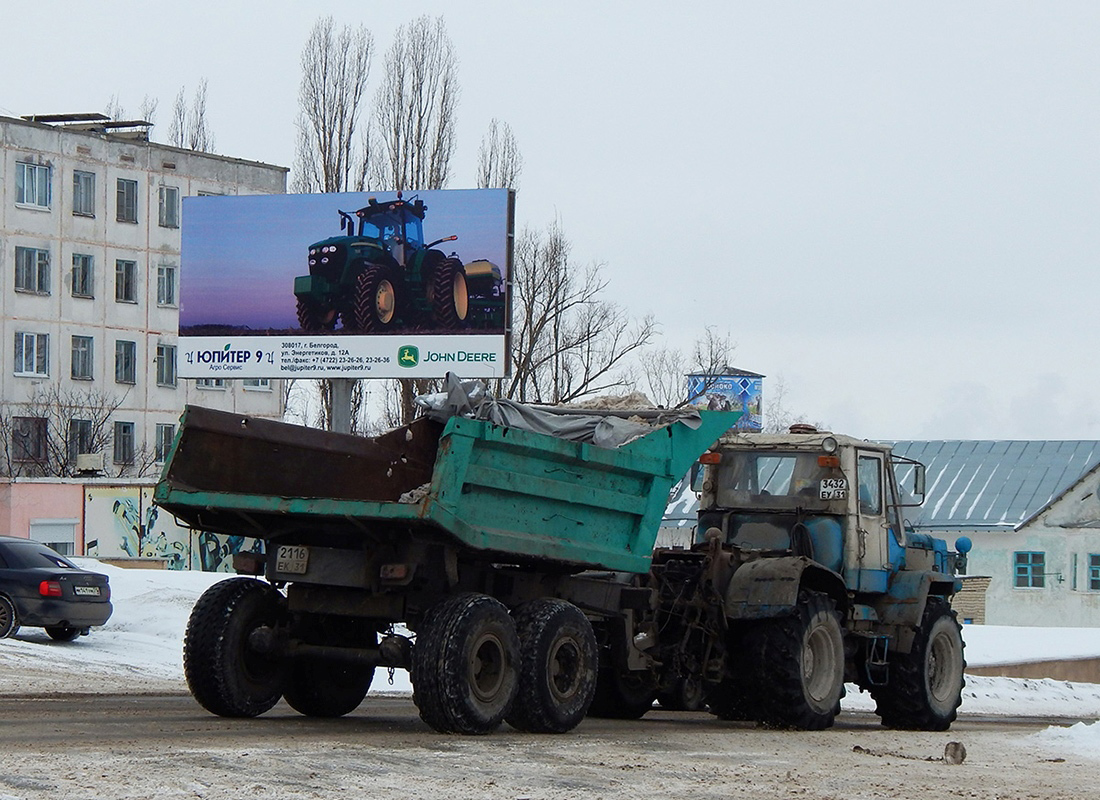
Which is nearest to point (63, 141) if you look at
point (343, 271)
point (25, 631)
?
point (343, 271)

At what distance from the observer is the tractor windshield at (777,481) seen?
49.7 ft

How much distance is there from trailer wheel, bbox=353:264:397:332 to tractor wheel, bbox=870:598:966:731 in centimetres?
1841

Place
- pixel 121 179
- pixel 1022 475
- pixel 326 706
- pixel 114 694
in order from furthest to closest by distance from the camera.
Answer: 1. pixel 121 179
2. pixel 1022 475
3. pixel 114 694
4. pixel 326 706

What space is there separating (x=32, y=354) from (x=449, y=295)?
1353 inches

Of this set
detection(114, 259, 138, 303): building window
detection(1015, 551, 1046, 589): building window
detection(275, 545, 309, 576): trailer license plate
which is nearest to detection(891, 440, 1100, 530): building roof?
detection(1015, 551, 1046, 589): building window

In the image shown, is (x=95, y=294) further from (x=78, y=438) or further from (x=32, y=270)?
(x=78, y=438)

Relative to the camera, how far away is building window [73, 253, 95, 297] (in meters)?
64.0

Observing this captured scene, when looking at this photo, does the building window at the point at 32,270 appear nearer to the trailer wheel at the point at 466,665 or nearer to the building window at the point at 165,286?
the building window at the point at 165,286

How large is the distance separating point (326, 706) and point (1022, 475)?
49016 millimetres

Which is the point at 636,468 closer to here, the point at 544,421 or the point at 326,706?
the point at 544,421

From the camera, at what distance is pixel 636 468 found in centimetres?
1286

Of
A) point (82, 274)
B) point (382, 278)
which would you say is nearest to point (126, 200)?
point (82, 274)

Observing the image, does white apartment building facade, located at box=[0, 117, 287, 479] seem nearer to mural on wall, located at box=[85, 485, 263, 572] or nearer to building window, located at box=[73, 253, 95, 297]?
building window, located at box=[73, 253, 95, 297]

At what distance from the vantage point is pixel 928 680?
15.8 m
